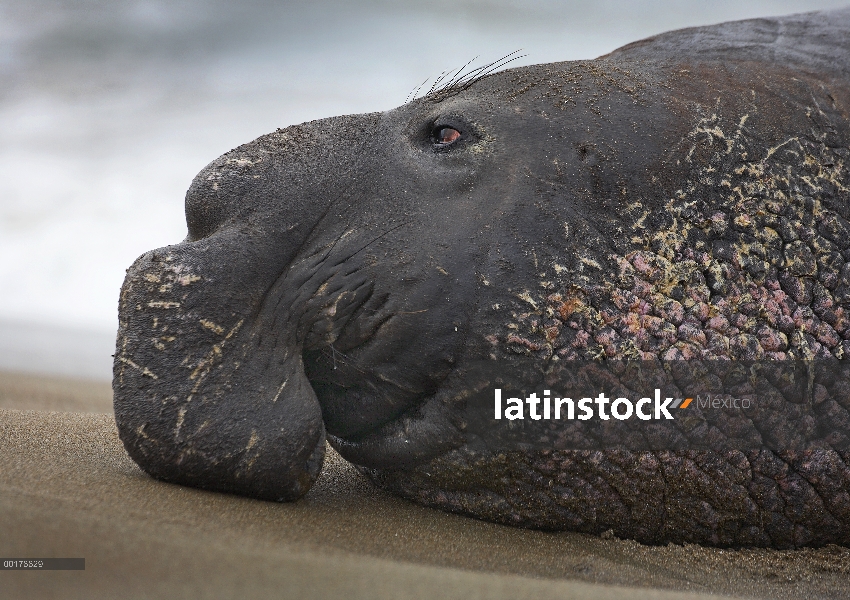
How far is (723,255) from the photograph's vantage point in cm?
232

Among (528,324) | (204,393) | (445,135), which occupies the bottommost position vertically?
(204,393)

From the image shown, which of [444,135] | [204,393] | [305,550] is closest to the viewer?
[305,550]

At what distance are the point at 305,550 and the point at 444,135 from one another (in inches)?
48.4

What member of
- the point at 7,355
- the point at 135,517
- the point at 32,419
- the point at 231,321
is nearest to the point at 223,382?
the point at 231,321

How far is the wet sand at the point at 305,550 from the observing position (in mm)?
1618

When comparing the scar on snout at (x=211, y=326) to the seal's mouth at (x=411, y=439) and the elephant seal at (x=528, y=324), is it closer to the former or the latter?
the elephant seal at (x=528, y=324)

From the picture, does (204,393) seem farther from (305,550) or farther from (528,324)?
(528,324)

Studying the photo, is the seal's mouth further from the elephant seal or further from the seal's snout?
the seal's snout

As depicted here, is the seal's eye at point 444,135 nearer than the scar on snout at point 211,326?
No

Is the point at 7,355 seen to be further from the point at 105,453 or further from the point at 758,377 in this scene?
the point at 758,377

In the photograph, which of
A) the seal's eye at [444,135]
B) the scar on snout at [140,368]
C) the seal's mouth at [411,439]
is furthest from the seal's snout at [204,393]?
the seal's eye at [444,135]

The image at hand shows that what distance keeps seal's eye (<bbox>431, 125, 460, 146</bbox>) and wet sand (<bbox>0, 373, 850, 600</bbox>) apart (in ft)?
3.44

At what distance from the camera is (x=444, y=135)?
8.21 feet

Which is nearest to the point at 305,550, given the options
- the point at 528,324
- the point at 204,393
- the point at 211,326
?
the point at 204,393
